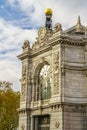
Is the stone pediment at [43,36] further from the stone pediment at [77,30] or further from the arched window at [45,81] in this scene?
the arched window at [45,81]

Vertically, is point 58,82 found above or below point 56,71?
below

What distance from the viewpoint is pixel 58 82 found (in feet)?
128

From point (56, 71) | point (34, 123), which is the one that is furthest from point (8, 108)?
point (56, 71)

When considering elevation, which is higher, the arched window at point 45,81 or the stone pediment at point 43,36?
the stone pediment at point 43,36

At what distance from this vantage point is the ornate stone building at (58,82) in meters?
38.2

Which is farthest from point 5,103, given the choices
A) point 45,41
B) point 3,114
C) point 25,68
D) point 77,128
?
point 77,128

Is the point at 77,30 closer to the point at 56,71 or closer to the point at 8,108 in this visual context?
the point at 56,71

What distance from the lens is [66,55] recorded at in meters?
39.3

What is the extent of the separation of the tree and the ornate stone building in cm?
1373

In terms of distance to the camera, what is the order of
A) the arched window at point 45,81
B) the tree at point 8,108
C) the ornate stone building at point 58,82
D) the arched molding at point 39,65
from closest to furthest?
the ornate stone building at point 58,82 → the arched window at point 45,81 → the arched molding at point 39,65 → the tree at point 8,108

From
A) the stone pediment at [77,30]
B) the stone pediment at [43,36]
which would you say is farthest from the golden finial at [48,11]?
the stone pediment at [77,30]

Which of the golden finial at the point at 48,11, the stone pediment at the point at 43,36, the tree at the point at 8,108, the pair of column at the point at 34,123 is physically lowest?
the pair of column at the point at 34,123

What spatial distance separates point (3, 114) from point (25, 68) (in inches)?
580

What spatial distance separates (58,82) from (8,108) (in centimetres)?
2173
